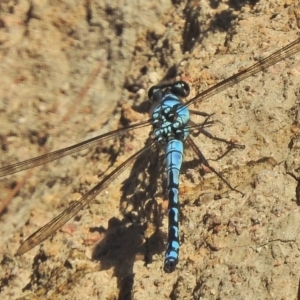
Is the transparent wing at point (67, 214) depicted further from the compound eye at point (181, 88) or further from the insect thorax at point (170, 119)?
the compound eye at point (181, 88)

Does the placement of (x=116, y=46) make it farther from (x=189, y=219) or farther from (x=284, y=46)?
(x=189, y=219)

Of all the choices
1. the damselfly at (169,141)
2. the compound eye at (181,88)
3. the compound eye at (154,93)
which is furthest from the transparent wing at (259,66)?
the compound eye at (154,93)

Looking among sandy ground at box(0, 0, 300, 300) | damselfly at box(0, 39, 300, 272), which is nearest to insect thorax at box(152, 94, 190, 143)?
damselfly at box(0, 39, 300, 272)

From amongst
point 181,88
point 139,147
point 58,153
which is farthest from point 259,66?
point 58,153

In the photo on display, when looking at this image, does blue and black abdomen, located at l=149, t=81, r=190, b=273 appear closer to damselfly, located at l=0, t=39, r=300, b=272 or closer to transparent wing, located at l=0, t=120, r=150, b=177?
damselfly, located at l=0, t=39, r=300, b=272

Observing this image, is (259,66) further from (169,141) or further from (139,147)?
(139,147)

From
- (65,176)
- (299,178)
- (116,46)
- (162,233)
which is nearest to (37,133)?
(65,176)
